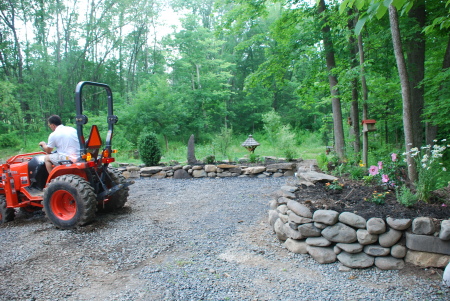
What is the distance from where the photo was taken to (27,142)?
51.7 feet

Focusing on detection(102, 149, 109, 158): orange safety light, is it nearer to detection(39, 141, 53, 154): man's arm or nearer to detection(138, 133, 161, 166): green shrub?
detection(39, 141, 53, 154): man's arm

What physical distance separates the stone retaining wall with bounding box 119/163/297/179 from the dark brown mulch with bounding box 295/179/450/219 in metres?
3.74

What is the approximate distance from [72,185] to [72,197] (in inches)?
14.0

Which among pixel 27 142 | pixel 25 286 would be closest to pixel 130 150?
pixel 27 142

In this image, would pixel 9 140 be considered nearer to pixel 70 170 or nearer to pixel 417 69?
pixel 70 170

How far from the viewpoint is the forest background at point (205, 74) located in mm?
7023

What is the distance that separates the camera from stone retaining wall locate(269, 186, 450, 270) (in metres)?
2.40

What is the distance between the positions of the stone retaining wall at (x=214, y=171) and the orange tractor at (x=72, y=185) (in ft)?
11.8

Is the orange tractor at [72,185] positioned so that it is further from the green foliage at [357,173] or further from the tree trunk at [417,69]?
the tree trunk at [417,69]

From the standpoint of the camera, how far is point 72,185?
366 cm

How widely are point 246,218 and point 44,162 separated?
10.0 ft

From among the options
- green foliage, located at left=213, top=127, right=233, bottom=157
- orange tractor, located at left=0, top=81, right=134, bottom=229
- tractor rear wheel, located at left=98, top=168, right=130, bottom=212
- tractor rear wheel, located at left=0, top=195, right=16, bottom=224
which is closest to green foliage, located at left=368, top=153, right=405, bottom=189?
orange tractor, located at left=0, top=81, right=134, bottom=229

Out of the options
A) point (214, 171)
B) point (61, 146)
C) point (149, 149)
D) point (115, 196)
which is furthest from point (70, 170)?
point (149, 149)

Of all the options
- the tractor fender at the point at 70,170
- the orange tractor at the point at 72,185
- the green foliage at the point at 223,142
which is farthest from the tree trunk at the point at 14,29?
the tractor fender at the point at 70,170
